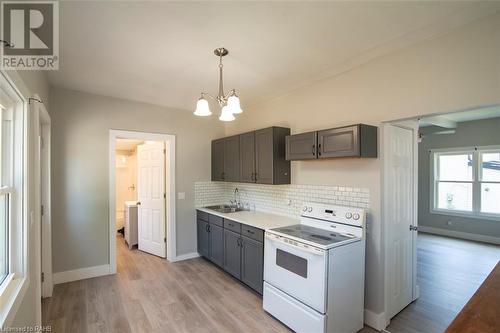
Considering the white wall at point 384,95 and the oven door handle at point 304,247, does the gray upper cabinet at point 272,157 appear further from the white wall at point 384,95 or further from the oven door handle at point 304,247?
the oven door handle at point 304,247

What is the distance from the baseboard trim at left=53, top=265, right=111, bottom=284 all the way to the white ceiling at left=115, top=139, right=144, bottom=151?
8.54 feet

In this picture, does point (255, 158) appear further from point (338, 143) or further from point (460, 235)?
point (460, 235)

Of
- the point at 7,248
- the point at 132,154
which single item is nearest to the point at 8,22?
the point at 7,248

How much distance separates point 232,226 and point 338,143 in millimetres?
1837

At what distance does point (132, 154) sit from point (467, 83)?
23.2 feet

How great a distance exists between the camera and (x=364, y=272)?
252 cm

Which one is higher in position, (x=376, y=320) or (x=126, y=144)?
(x=126, y=144)

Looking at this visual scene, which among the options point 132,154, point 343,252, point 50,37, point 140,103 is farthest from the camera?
point 132,154

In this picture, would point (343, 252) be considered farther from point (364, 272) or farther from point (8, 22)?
point (8, 22)

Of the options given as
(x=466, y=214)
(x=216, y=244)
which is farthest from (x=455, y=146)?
(x=216, y=244)

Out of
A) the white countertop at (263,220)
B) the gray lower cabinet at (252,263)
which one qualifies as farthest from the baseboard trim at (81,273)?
the gray lower cabinet at (252,263)

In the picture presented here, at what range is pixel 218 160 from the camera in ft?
14.5

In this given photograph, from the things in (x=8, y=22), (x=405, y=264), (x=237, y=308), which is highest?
(x=8, y=22)

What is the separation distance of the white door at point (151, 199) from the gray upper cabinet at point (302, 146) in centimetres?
236
